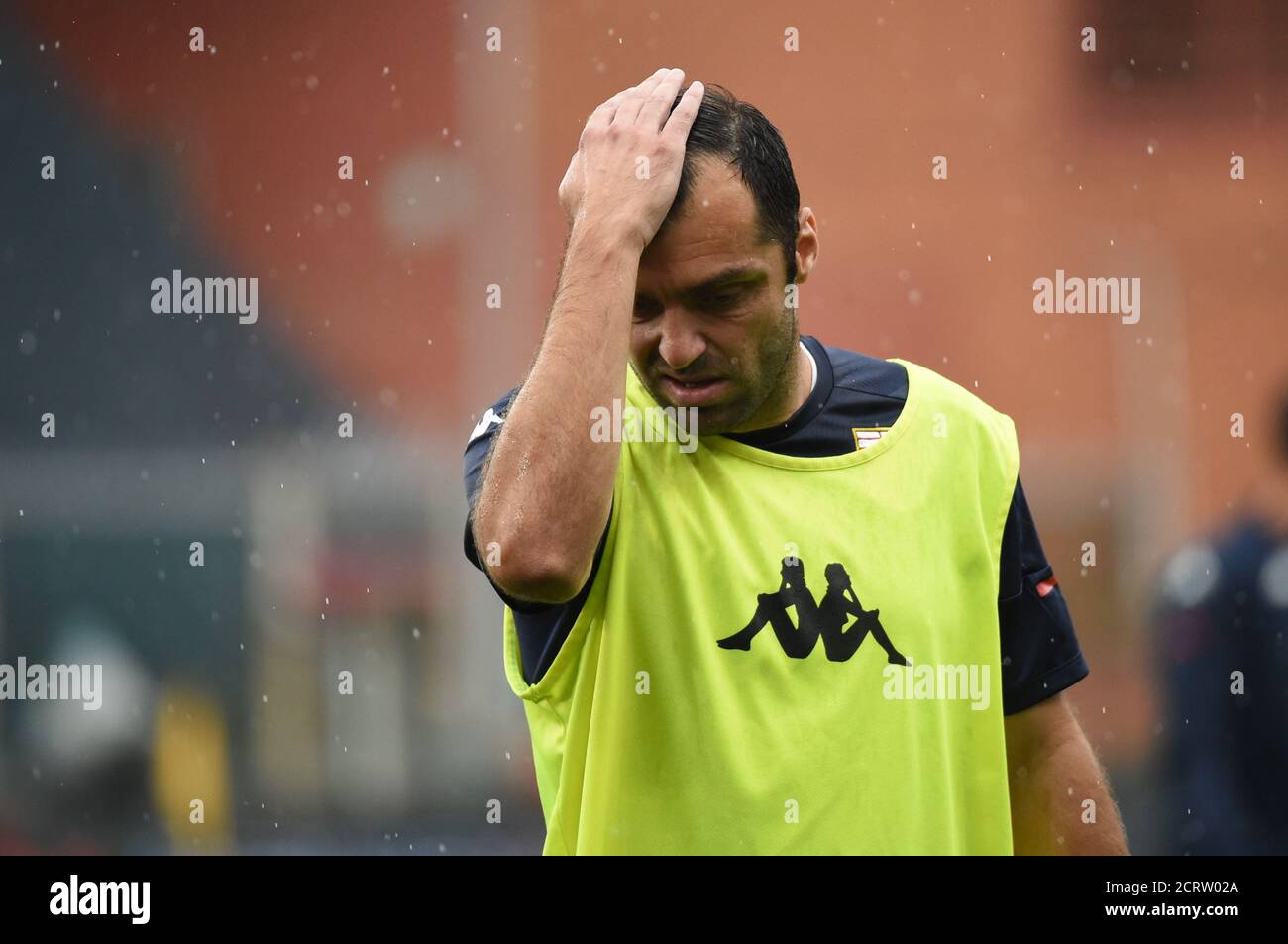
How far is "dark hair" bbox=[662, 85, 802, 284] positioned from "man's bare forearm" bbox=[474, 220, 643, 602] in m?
0.16

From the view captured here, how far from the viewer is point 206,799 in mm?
7980

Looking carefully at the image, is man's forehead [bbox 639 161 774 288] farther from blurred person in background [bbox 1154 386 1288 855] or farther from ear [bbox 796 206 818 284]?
blurred person in background [bbox 1154 386 1288 855]

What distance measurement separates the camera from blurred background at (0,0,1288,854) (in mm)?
7871

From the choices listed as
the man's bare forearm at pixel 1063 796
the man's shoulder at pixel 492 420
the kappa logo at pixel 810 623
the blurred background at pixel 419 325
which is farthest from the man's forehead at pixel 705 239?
the blurred background at pixel 419 325

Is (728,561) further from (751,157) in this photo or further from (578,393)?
(751,157)

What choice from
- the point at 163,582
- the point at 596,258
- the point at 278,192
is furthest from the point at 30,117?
the point at 596,258

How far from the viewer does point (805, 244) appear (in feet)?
7.06

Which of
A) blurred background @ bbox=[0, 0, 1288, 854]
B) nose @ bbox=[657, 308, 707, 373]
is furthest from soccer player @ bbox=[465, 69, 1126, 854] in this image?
blurred background @ bbox=[0, 0, 1288, 854]

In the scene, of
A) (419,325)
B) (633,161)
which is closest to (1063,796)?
(633,161)

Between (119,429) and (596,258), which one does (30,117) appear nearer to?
(119,429)

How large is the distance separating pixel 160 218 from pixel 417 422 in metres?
2.51
